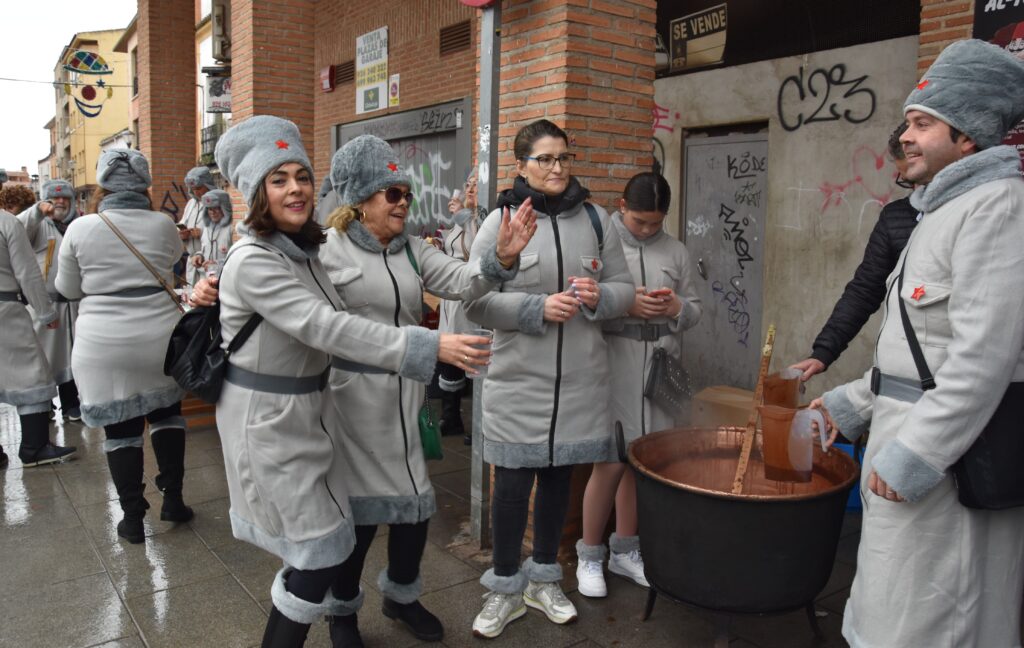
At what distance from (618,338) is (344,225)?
1485 millimetres

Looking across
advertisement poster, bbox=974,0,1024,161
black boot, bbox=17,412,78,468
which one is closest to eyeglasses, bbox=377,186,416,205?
advertisement poster, bbox=974,0,1024,161

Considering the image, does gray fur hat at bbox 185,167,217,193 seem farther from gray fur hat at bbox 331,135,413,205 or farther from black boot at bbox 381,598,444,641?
black boot at bbox 381,598,444,641

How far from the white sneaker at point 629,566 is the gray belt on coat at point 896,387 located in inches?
72.3

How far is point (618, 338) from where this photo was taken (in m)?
4.01

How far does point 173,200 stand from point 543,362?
40.1 ft

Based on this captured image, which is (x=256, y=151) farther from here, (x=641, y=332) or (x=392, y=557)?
(x=641, y=332)

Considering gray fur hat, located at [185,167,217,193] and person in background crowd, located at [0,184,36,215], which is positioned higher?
gray fur hat, located at [185,167,217,193]

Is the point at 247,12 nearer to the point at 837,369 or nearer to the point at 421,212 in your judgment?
the point at 421,212

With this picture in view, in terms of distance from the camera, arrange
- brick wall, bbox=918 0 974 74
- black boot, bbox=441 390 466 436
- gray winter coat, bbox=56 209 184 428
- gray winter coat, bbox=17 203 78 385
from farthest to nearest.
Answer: gray winter coat, bbox=17 203 78 385 → black boot, bbox=441 390 466 436 → brick wall, bbox=918 0 974 74 → gray winter coat, bbox=56 209 184 428

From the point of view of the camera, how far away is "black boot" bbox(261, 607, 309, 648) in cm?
286

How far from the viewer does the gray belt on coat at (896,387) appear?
2434 mm

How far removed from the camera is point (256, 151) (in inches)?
109

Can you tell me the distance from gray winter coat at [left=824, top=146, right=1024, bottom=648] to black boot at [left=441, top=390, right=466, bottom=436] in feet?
15.6

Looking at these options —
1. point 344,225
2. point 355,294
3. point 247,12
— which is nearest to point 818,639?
point 355,294
